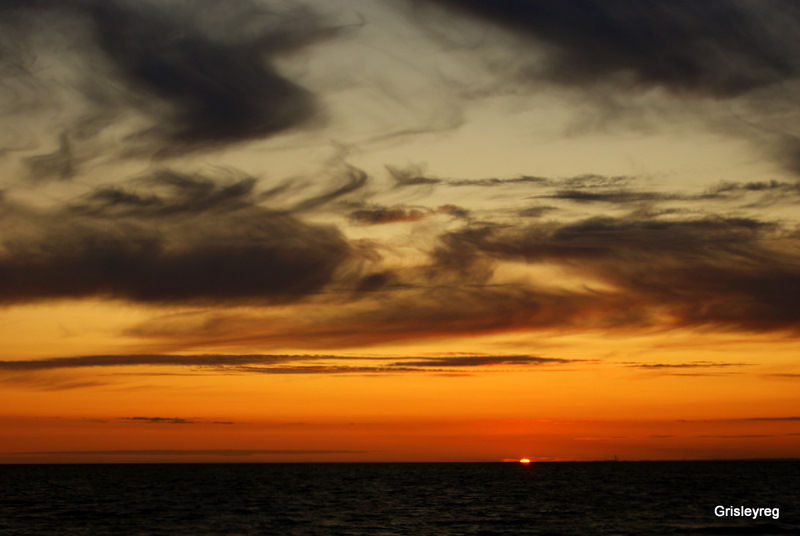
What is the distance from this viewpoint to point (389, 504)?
111 m

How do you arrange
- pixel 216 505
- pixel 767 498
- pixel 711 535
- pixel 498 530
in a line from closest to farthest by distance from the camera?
pixel 711 535 → pixel 498 530 → pixel 216 505 → pixel 767 498

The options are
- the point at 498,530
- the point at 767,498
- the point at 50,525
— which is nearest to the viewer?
the point at 498,530

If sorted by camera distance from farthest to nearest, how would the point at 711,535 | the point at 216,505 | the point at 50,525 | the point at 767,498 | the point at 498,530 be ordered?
the point at 767,498, the point at 216,505, the point at 50,525, the point at 498,530, the point at 711,535

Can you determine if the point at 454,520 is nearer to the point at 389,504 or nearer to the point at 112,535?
the point at 389,504

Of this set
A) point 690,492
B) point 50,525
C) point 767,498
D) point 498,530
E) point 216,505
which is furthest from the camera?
point 690,492

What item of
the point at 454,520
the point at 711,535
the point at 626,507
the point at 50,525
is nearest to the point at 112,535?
the point at 50,525

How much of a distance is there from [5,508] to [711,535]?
85.4m

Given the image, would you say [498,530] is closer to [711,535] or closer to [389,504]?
[711,535]

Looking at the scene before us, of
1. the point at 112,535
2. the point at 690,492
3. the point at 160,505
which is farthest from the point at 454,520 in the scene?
the point at 690,492

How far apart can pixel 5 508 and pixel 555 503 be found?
7282cm

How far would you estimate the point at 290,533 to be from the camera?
76.4m

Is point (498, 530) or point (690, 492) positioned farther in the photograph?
point (690, 492)

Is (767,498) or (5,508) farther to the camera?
(767,498)

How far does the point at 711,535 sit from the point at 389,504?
4861cm
